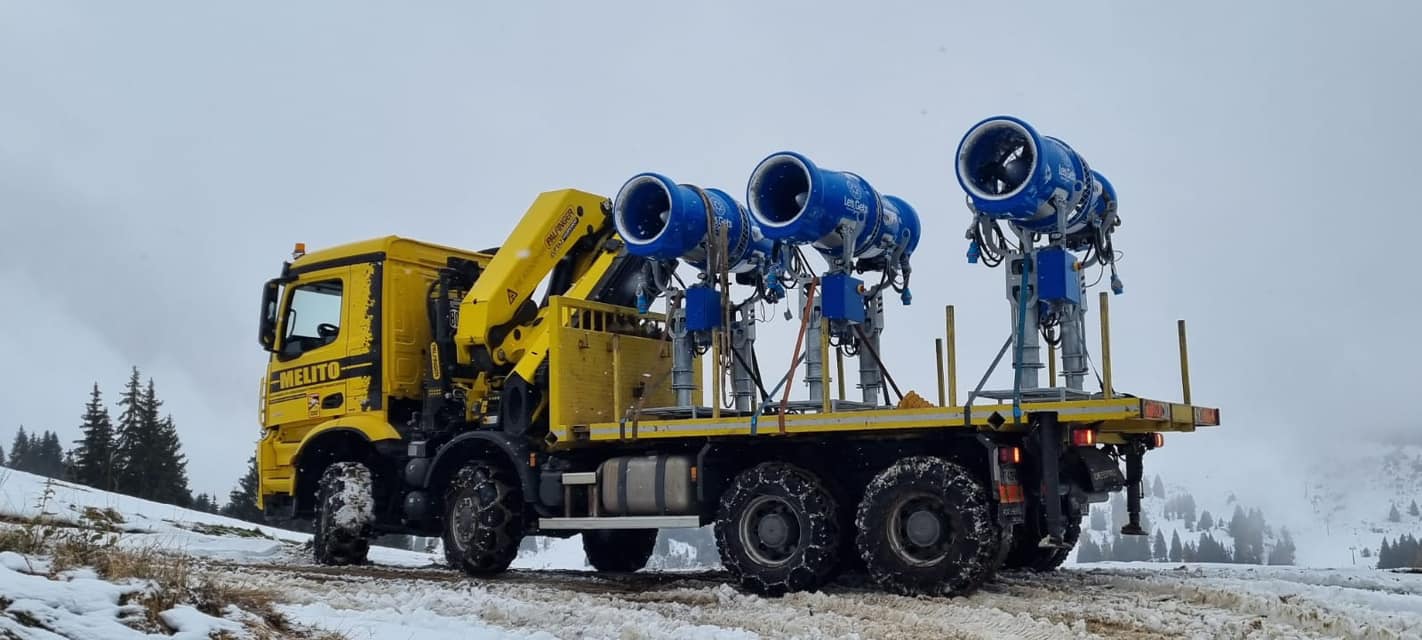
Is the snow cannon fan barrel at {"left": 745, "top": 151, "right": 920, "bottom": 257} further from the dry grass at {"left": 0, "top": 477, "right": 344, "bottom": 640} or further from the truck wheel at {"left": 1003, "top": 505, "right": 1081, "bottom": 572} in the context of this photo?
the dry grass at {"left": 0, "top": 477, "right": 344, "bottom": 640}

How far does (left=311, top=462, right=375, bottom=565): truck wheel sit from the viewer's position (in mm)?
13453

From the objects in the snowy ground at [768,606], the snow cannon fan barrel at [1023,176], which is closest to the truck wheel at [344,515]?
the snowy ground at [768,606]

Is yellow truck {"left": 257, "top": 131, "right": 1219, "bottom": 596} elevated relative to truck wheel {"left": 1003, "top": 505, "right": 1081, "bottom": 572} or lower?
elevated

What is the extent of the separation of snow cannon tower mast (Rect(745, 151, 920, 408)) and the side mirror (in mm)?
6472

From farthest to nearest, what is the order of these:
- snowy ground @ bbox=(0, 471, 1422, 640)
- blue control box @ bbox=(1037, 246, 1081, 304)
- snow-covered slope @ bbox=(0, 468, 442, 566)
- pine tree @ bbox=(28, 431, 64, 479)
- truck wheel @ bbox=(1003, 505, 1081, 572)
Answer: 1. pine tree @ bbox=(28, 431, 64, 479)
2. snow-covered slope @ bbox=(0, 468, 442, 566)
3. truck wheel @ bbox=(1003, 505, 1081, 572)
4. blue control box @ bbox=(1037, 246, 1081, 304)
5. snowy ground @ bbox=(0, 471, 1422, 640)

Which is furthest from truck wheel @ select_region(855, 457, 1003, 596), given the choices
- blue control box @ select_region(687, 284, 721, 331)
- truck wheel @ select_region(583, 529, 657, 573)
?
truck wheel @ select_region(583, 529, 657, 573)

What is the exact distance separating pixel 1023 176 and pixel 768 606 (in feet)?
13.5

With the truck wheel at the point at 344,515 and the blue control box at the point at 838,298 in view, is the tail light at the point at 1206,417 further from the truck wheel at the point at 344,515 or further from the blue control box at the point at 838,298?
the truck wheel at the point at 344,515

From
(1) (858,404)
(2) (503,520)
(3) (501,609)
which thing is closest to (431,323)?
(2) (503,520)

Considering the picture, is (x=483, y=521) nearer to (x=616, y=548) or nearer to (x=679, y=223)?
(x=616, y=548)

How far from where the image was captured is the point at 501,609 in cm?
853

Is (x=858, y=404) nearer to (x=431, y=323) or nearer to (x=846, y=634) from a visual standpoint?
(x=846, y=634)

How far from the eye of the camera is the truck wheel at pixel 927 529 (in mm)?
9484

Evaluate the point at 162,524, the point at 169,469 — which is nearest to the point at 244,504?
the point at 169,469
